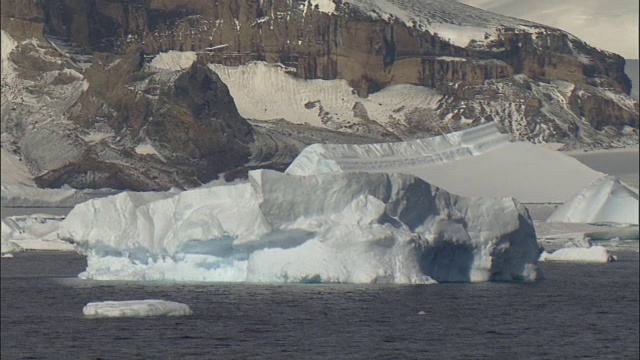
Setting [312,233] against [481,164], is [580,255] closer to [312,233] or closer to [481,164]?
[481,164]

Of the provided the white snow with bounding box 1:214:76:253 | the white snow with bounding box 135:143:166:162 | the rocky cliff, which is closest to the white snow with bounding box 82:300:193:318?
the white snow with bounding box 1:214:76:253

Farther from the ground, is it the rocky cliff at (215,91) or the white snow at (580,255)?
the rocky cliff at (215,91)

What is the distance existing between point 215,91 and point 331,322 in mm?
103104

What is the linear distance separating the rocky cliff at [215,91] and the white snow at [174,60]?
281mm

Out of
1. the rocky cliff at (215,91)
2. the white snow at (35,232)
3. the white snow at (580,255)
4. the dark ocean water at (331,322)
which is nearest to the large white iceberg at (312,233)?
the dark ocean water at (331,322)

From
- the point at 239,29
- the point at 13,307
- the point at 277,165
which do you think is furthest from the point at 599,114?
the point at 13,307

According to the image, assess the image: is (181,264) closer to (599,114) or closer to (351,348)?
(351,348)

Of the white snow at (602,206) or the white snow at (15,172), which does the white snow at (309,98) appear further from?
the white snow at (602,206)

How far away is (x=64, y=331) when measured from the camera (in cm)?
3381

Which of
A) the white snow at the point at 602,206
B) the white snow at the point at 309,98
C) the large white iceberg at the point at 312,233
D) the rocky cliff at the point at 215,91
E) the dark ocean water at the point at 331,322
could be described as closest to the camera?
the dark ocean water at the point at 331,322

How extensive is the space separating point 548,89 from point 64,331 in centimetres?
10920

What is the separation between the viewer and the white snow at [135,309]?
3644 centimetres

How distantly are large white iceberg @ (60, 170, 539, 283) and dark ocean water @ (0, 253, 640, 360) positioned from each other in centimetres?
74

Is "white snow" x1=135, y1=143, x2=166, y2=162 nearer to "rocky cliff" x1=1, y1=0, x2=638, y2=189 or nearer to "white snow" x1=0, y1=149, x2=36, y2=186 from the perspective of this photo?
"rocky cliff" x1=1, y1=0, x2=638, y2=189
